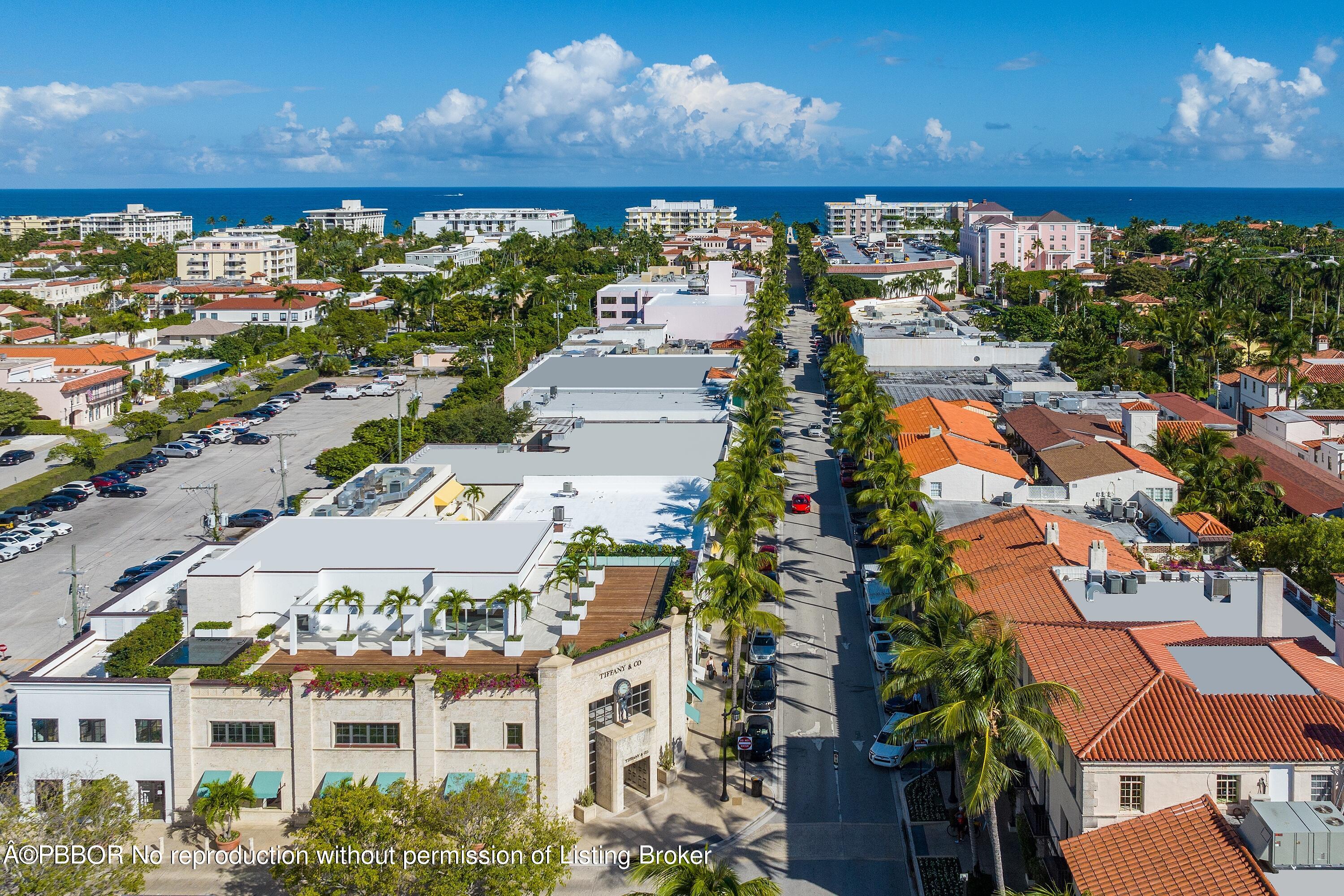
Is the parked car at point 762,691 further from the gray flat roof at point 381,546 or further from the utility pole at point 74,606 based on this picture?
the utility pole at point 74,606

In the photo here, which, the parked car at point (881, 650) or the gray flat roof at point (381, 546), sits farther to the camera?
the parked car at point (881, 650)

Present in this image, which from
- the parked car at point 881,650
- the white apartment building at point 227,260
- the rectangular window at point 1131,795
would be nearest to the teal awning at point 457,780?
the rectangular window at point 1131,795

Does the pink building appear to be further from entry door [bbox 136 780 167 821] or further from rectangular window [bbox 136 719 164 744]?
entry door [bbox 136 780 167 821]

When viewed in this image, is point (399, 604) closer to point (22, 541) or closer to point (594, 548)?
point (594, 548)

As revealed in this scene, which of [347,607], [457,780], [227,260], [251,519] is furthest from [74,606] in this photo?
[227,260]

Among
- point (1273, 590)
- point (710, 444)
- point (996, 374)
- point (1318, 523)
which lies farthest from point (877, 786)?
point (996, 374)

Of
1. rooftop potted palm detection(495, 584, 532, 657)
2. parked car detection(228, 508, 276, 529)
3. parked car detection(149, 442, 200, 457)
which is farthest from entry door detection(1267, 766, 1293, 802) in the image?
parked car detection(149, 442, 200, 457)

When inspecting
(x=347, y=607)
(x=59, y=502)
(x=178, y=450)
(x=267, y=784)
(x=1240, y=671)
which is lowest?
(x=267, y=784)

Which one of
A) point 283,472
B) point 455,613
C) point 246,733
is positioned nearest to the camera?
point 246,733
